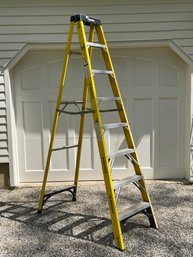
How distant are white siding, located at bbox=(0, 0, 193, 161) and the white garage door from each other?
0.25 meters

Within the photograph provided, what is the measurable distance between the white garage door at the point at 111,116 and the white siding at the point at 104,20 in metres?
0.25

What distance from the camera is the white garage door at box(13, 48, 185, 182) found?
12.2 ft

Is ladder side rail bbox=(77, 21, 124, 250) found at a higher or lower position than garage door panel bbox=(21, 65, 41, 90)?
lower

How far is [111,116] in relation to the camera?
3.79m

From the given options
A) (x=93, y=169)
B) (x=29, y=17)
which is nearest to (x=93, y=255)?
(x=93, y=169)

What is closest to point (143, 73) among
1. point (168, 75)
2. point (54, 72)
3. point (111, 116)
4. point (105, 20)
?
point (168, 75)

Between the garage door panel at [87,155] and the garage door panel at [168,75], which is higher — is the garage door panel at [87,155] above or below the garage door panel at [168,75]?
below

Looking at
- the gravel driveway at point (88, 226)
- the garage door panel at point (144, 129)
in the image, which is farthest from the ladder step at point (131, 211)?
the garage door panel at point (144, 129)

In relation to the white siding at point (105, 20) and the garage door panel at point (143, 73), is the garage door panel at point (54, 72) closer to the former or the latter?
the white siding at point (105, 20)

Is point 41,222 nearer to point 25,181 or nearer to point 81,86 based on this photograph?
point 25,181

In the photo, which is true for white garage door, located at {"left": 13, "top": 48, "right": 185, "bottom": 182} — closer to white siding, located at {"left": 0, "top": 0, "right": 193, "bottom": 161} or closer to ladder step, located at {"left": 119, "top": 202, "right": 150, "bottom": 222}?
→ white siding, located at {"left": 0, "top": 0, "right": 193, "bottom": 161}

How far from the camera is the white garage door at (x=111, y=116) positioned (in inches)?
146

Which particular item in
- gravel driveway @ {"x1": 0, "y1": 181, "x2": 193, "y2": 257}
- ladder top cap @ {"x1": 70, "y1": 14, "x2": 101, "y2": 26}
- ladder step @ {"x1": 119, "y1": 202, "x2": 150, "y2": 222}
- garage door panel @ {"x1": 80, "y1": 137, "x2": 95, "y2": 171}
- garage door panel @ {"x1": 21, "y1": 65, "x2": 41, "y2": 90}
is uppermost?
ladder top cap @ {"x1": 70, "y1": 14, "x2": 101, "y2": 26}

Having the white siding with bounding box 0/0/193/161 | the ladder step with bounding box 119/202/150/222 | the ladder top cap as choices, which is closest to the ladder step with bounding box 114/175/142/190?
the ladder step with bounding box 119/202/150/222
